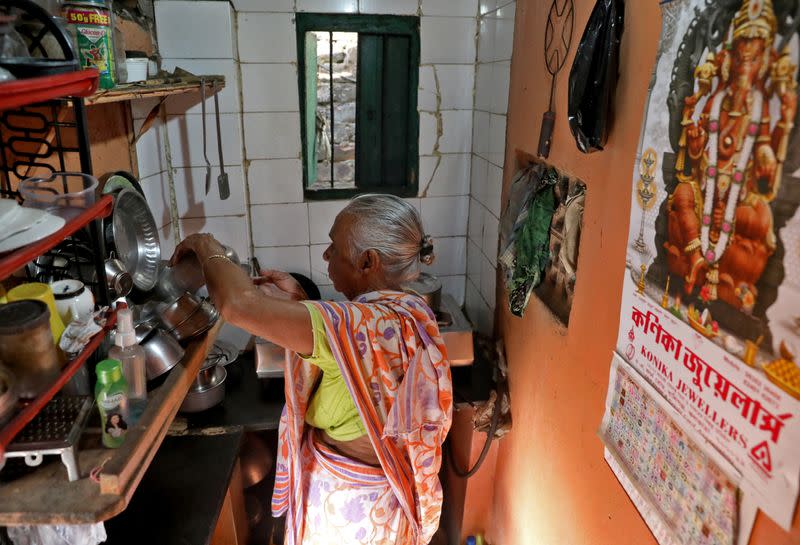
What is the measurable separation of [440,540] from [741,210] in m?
2.06

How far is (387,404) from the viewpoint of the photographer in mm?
1306

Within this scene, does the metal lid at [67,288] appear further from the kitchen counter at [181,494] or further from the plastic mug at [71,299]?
the kitchen counter at [181,494]

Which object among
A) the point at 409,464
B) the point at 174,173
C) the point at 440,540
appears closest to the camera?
the point at 409,464

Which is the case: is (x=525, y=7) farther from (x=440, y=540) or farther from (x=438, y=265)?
(x=440, y=540)

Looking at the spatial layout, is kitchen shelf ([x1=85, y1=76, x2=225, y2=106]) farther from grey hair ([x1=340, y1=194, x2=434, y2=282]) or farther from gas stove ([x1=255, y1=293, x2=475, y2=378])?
gas stove ([x1=255, y1=293, x2=475, y2=378])

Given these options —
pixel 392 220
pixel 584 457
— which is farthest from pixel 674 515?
pixel 392 220

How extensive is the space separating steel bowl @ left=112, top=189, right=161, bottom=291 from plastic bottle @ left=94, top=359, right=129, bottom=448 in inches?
18.0

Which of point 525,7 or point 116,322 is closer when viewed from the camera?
point 116,322

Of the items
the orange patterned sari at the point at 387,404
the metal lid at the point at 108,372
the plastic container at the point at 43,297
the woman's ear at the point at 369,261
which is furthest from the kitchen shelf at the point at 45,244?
the woman's ear at the point at 369,261

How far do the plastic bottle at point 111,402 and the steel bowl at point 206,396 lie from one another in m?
0.80

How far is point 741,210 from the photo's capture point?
2.55 ft

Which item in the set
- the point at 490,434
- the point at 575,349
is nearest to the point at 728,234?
the point at 575,349

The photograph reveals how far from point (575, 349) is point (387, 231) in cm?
55

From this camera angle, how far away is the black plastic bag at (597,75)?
43.8 inches
